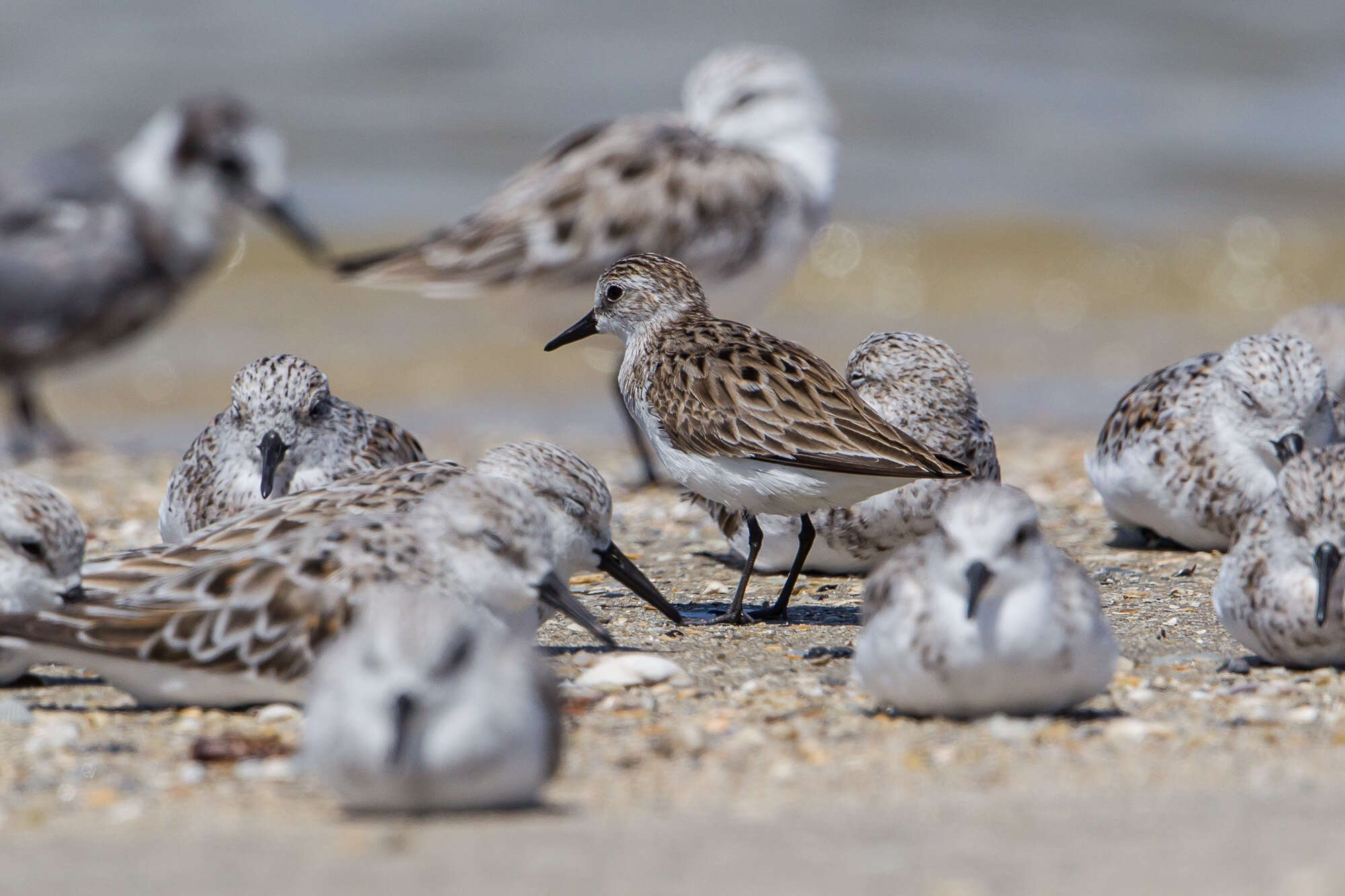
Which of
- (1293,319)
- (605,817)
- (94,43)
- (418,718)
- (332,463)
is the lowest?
(605,817)

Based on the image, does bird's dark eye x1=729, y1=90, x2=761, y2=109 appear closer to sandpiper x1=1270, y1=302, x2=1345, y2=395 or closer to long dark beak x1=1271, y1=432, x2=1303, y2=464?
sandpiper x1=1270, y1=302, x2=1345, y2=395

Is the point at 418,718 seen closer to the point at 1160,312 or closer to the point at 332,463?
the point at 332,463

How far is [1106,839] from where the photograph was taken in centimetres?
346

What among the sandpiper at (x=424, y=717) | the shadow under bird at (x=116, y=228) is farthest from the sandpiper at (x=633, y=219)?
the sandpiper at (x=424, y=717)

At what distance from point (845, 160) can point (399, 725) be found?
60.7 feet

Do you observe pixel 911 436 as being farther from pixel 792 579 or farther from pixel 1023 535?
pixel 1023 535

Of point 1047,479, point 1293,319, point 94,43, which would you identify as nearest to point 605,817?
point 1047,479

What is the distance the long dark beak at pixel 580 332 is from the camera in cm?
667

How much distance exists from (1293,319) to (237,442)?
5330 mm

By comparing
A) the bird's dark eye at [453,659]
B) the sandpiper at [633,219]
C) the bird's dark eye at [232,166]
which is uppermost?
the bird's dark eye at [232,166]

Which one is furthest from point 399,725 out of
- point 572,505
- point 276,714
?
point 572,505

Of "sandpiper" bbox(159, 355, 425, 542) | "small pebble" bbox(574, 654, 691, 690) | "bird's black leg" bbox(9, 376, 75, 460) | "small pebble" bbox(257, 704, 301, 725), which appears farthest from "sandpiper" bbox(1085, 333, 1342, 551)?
"bird's black leg" bbox(9, 376, 75, 460)

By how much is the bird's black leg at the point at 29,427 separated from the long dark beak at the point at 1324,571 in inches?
334

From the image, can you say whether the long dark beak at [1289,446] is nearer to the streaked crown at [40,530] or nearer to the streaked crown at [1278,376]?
the streaked crown at [1278,376]
